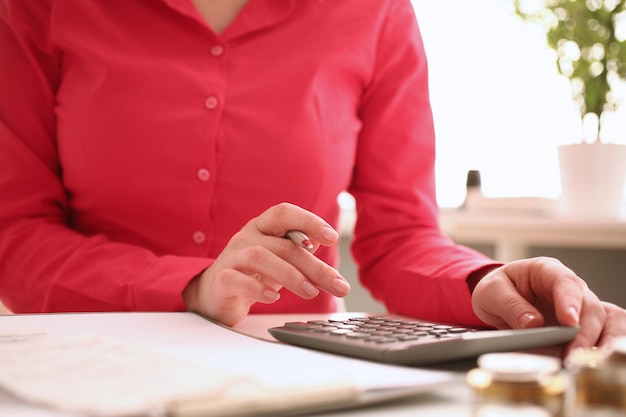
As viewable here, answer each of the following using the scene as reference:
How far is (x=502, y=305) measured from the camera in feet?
2.36

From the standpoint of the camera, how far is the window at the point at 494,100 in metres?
2.26

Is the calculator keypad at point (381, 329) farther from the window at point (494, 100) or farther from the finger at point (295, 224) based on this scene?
the window at point (494, 100)

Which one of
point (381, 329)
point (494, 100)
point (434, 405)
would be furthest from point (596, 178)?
point (434, 405)

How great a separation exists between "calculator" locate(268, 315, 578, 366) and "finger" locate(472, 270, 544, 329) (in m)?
0.05

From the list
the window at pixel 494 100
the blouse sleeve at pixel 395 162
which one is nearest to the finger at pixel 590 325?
the blouse sleeve at pixel 395 162

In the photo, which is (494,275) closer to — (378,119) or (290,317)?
(290,317)

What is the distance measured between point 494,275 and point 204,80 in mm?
502

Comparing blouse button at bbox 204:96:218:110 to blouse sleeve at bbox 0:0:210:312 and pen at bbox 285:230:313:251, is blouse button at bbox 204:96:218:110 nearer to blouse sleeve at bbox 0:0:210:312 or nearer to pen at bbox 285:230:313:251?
blouse sleeve at bbox 0:0:210:312

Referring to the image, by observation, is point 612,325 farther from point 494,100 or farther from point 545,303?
point 494,100

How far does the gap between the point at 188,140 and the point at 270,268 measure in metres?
0.37

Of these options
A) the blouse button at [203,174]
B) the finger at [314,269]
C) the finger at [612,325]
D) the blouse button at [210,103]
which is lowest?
the finger at [612,325]

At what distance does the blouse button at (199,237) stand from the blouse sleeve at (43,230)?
4.9 inches

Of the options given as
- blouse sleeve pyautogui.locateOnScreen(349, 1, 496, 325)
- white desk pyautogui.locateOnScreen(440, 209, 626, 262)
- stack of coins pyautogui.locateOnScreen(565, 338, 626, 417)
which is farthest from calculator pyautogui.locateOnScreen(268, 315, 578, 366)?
white desk pyautogui.locateOnScreen(440, 209, 626, 262)

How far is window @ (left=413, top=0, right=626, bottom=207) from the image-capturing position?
2260mm
